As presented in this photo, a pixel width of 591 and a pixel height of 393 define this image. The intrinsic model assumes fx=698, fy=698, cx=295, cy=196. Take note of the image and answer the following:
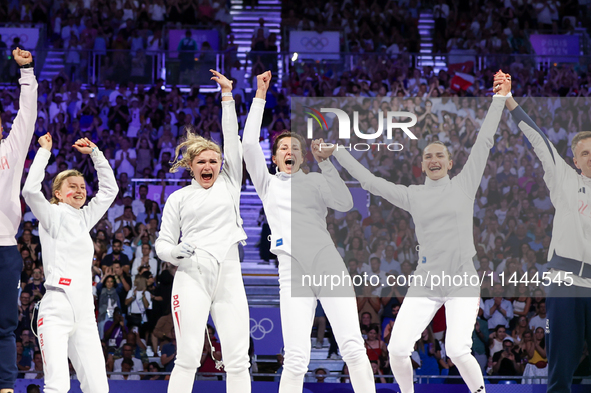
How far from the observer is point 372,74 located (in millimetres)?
11914

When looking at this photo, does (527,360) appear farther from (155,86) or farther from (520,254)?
(155,86)

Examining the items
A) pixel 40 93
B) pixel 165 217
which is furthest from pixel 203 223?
pixel 40 93

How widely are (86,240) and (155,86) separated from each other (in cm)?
728

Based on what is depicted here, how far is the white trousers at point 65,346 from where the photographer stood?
4.86 metres

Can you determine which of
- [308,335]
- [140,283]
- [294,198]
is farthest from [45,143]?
[140,283]

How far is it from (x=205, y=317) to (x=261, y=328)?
2.74m

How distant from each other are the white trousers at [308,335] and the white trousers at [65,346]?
134cm

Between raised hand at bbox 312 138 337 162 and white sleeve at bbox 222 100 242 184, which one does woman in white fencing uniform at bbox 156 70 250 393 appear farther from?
raised hand at bbox 312 138 337 162

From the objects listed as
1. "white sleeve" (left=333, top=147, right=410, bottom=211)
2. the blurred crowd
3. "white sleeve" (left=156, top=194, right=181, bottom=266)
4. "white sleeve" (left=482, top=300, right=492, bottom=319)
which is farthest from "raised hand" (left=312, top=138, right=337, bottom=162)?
"white sleeve" (left=482, top=300, right=492, bottom=319)

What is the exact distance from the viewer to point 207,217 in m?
5.00

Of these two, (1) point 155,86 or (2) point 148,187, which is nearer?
(2) point 148,187

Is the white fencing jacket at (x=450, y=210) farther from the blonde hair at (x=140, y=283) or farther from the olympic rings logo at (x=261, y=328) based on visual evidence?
the blonde hair at (x=140, y=283)

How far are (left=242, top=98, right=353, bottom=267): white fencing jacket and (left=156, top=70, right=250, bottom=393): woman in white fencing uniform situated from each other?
0.16 metres

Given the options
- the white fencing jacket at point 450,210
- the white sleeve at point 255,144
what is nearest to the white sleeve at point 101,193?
the white sleeve at point 255,144
